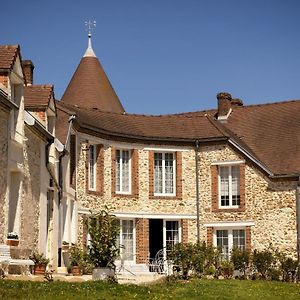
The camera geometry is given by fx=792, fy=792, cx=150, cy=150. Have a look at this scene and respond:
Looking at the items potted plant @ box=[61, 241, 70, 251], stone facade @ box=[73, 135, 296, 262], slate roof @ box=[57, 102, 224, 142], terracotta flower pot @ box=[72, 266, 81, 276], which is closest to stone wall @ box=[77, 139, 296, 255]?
stone facade @ box=[73, 135, 296, 262]

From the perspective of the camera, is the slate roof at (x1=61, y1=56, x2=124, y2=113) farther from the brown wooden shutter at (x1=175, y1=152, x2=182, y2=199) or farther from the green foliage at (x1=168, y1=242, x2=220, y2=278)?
the green foliage at (x1=168, y1=242, x2=220, y2=278)

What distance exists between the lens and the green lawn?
1586 cm

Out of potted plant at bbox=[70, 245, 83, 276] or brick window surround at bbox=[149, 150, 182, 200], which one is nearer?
potted plant at bbox=[70, 245, 83, 276]

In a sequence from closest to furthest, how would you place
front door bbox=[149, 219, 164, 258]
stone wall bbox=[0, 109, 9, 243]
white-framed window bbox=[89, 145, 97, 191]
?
stone wall bbox=[0, 109, 9, 243] < white-framed window bbox=[89, 145, 97, 191] < front door bbox=[149, 219, 164, 258]

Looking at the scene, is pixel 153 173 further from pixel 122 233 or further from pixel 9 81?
pixel 9 81

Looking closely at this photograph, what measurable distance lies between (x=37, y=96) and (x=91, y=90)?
1477 centimetres

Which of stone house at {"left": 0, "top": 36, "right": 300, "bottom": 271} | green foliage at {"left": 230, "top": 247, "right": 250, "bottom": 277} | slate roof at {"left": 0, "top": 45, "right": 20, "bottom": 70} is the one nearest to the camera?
slate roof at {"left": 0, "top": 45, "right": 20, "bottom": 70}

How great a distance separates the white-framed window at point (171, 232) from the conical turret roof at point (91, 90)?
26.2 ft

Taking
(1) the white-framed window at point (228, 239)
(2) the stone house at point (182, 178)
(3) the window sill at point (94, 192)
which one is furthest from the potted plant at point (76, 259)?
(1) the white-framed window at point (228, 239)

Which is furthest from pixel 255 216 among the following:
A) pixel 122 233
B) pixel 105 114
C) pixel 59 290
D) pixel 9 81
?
pixel 59 290

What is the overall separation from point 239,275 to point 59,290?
53.0ft

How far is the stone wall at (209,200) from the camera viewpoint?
34.2 m

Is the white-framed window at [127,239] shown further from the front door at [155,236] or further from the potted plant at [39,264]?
the potted plant at [39,264]

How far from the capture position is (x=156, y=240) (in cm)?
3675
